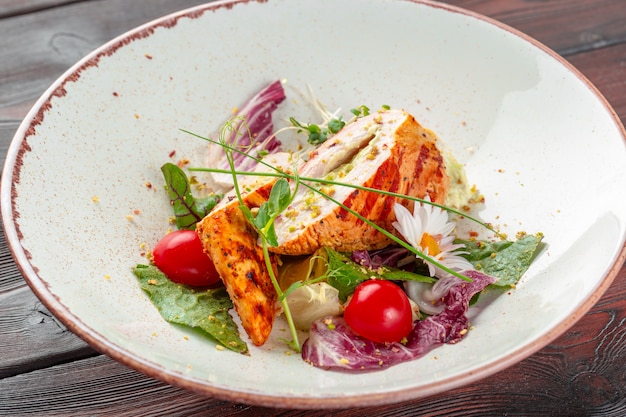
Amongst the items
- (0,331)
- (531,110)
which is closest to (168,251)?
(0,331)

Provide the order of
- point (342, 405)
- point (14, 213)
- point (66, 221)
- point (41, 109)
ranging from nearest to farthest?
point (342, 405), point (14, 213), point (66, 221), point (41, 109)

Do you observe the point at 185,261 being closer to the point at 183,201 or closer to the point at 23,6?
the point at 183,201

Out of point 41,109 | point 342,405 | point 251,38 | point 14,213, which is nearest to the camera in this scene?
point 342,405

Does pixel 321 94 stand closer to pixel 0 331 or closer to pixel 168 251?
pixel 168 251

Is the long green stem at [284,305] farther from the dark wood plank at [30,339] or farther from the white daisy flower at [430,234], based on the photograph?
the dark wood plank at [30,339]

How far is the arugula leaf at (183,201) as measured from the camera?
11.4 ft

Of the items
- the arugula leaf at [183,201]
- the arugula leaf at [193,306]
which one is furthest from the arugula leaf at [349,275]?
the arugula leaf at [183,201]

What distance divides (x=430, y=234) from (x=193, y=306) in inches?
42.0

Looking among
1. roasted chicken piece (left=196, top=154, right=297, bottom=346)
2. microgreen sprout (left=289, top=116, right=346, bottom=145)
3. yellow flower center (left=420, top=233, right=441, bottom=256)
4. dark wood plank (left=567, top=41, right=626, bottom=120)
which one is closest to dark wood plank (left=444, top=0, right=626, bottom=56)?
dark wood plank (left=567, top=41, right=626, bottom=120)

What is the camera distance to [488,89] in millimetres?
3850

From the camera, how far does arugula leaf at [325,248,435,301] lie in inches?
119

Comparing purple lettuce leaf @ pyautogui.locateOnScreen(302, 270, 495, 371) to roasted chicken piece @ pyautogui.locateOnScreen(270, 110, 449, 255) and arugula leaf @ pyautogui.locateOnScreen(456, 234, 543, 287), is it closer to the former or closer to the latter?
arugula leaf @ pyautogui.locateOnScreen(456, 234, 543, 287)

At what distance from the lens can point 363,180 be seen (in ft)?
10.3

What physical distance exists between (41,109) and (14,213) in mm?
636
